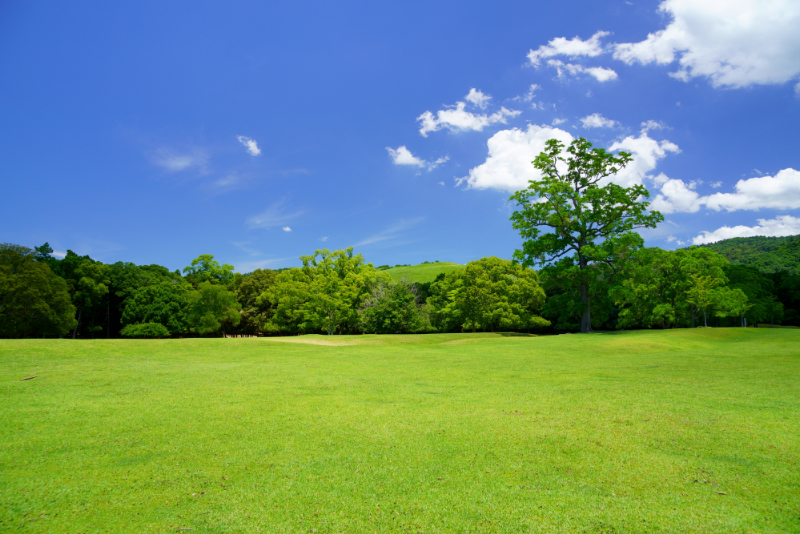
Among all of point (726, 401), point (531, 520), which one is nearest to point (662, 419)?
point (726, 401)

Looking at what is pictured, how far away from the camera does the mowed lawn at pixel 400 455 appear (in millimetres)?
4168

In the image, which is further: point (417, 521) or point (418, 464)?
point (418, 464)

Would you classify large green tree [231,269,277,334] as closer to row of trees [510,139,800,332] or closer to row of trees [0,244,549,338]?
row of trees [0,244,549,338]

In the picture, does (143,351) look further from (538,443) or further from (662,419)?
(662,419)

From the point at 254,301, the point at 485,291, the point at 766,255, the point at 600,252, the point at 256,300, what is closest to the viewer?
the point at 600,252

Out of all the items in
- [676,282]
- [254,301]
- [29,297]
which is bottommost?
[254,301]

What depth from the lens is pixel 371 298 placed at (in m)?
52.6

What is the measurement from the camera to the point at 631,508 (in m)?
4.27

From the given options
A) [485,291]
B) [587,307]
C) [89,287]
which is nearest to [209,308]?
[89,287]

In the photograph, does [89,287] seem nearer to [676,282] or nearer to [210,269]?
[210,269]

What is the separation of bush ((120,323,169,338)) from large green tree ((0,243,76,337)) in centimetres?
717

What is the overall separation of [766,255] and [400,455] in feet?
355

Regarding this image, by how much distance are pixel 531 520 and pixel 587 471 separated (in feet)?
5.08

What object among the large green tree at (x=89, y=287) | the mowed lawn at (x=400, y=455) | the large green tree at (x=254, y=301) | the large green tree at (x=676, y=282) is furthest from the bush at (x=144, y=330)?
the large green tree at (x=676, y=282)
